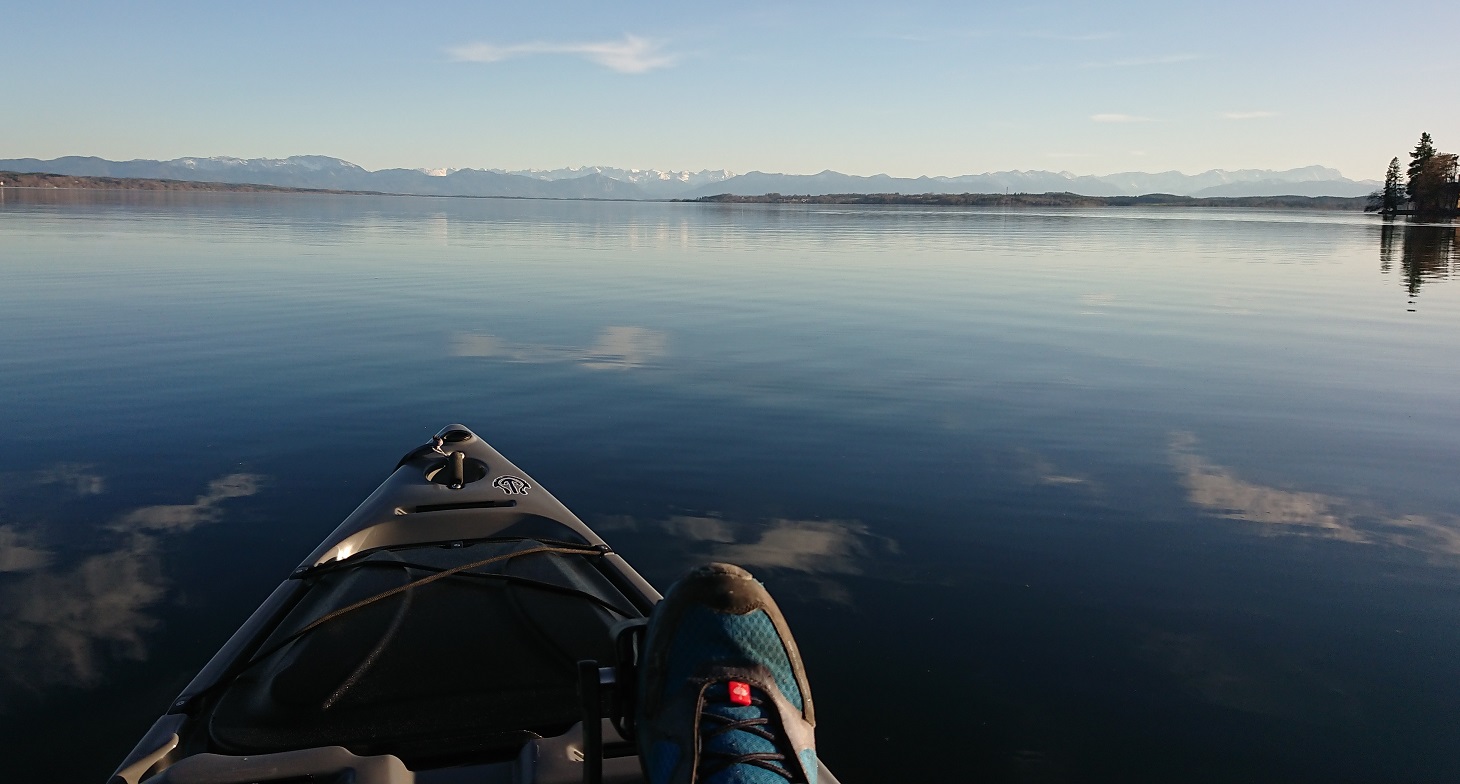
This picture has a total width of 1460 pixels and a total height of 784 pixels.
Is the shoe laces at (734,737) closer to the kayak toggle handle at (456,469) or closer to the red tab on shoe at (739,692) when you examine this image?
the red tab on shoe at (739,692)

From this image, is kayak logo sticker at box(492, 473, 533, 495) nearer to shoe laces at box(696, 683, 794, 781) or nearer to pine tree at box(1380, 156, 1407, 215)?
shoe laces at box(696, 683, 794, 781)

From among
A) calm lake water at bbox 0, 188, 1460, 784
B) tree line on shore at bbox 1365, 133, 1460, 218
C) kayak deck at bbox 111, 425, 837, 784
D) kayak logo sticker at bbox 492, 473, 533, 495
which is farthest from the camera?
tree line on shore at bbox 1365, 133, 1460, 218

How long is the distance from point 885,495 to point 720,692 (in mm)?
6178

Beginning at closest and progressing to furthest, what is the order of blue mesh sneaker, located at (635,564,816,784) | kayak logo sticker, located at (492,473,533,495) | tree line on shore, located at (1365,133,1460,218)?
blue mesh sneaker, located at (635,564,816,784) → kayak logo sticker, located at (492,473,533,495) → tree line on shore, located at (1365,133,1460,218)

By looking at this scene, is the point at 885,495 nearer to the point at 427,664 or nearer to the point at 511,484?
the point at 511,484

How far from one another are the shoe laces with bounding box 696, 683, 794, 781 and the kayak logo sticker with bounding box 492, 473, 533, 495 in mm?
4019

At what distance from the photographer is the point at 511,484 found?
23.0 ft

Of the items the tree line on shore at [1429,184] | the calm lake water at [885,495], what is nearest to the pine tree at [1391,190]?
the tree line on shore at [1429,184]

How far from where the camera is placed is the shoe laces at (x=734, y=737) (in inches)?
118

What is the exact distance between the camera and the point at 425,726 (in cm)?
415

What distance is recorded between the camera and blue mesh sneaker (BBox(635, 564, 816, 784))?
2.99 m

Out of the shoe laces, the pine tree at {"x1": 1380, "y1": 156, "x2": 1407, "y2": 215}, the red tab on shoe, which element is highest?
the pine tree at {"x1": 1380, "y1": 156, "x2": 1407, "y2": 215}

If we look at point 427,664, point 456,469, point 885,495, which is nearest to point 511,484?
point 456,469

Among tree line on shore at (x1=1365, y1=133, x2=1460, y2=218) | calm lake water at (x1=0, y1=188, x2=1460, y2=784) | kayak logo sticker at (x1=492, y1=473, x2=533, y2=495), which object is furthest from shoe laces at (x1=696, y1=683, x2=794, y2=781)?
tree line on shore at (x1=1365, y1=133, x2=1460, y2=218)
